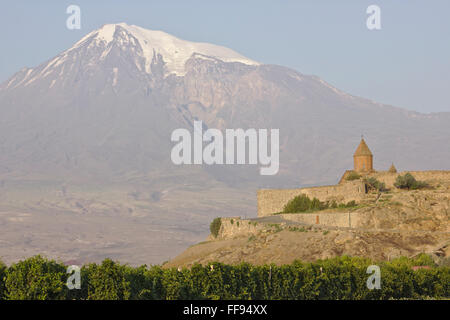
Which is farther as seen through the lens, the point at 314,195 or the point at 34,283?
the point at 314,195

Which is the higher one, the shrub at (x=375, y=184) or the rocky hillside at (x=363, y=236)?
the shrub at (x=375, y=184)

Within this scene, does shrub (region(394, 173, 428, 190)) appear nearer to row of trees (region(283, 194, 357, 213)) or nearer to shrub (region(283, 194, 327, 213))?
row of trees (region(283, 194, 357, 213))

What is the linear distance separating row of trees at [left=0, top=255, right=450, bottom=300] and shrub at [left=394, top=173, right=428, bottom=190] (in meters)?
26.8

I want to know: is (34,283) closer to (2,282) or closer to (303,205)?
(2,282)

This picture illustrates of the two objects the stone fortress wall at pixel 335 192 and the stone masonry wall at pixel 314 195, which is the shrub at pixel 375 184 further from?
the stone masonry wall at pixel 314 195

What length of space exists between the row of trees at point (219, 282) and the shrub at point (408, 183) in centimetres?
2681

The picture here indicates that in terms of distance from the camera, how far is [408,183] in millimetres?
63688

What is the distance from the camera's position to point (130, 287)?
3011cm

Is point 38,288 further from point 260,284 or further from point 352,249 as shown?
point 352,249

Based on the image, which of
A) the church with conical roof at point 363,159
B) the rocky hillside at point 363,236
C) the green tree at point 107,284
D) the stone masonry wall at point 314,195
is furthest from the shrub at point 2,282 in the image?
the church with conical roof at point 363,159

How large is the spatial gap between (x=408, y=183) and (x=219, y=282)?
1417 inches

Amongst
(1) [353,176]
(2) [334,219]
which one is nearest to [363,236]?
(2) [334,219]

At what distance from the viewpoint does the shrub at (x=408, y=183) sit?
209 ft

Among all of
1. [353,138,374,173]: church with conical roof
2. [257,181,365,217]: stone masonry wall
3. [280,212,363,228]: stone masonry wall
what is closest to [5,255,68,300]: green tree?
[280,212,363,228]: stone masonry wall
